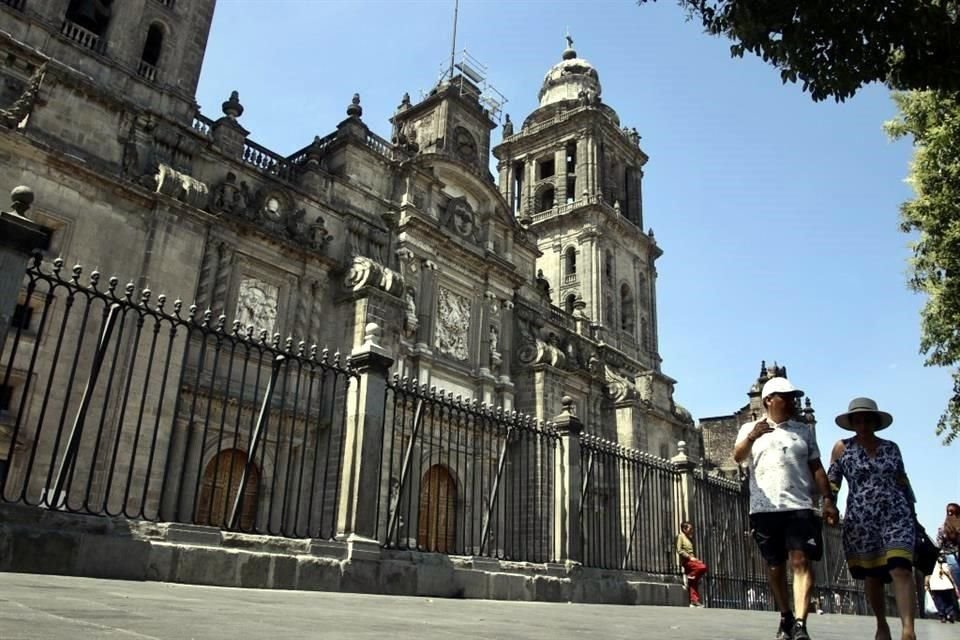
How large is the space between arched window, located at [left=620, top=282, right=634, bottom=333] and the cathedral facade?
1558mm

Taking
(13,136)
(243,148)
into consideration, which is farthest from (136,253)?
(243,148)

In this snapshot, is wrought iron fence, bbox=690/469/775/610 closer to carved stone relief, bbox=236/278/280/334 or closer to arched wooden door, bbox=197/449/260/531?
arched wooden door, bbox=197/449/260/531

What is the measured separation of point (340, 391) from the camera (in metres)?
16.6

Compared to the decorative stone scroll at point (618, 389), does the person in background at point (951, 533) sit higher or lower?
lower

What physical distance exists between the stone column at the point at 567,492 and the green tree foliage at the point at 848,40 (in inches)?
197

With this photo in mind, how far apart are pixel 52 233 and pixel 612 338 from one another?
23518 millimetres

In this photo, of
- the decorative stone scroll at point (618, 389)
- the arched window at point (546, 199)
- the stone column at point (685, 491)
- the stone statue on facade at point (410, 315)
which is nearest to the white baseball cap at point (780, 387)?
the stone column at point (685, 491)

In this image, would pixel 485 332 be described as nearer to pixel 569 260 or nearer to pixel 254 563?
pixel 569 260

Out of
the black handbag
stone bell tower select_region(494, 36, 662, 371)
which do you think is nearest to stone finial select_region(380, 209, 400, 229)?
stone bell tower select_region(494, 36, 662, 371)

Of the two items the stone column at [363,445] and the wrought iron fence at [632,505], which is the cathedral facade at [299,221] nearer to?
the stone column at [363,445]

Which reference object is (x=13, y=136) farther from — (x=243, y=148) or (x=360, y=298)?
(x=360, y=298)

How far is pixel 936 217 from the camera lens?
40.7ft

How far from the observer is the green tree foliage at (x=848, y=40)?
22.0ft

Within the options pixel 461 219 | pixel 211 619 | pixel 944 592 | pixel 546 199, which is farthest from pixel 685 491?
pixel 546 199
